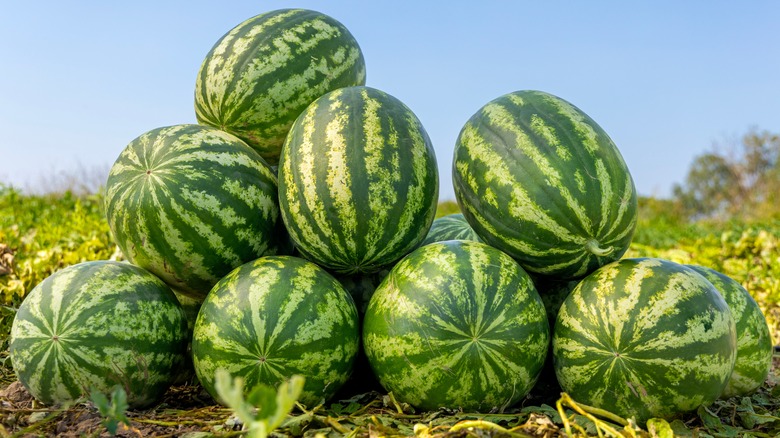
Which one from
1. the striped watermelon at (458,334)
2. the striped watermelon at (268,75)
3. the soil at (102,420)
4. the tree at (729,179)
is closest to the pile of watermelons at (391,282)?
the striped watermelon at (458,334)

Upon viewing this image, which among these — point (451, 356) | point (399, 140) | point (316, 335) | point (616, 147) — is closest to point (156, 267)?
point (316, 335)

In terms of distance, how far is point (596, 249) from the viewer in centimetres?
268

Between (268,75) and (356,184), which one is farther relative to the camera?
(268,75)

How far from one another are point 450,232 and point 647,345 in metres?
1.40

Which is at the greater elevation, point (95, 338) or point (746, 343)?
point (95, 338)

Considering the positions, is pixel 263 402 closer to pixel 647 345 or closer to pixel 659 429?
pixel 659 429

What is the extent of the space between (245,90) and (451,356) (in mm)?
1831

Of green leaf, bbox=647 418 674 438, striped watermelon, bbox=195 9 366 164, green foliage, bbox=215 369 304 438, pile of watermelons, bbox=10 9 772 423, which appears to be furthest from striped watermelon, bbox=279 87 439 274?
green foliage, bbox=215 369 304 438

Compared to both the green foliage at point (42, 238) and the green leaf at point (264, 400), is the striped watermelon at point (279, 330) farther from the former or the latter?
the green foliage at point (42, 238)

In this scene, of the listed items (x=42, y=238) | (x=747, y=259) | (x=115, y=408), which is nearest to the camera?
(x=115, y=408)

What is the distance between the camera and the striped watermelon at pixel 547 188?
2676 millimetres

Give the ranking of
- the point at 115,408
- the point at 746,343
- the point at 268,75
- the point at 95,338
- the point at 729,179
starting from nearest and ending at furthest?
the point at 115,408 < the point at 95,338 < the point at 746,343 < the point at 268,75 < the point at 729,179

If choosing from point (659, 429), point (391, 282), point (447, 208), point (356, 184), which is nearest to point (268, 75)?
point (356, 184)

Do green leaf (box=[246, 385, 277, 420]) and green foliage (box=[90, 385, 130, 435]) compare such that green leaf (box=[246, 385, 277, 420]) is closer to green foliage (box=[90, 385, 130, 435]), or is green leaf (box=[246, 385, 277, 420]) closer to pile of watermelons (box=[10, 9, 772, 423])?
green foliage (box=[90, 385, 130, 435])
